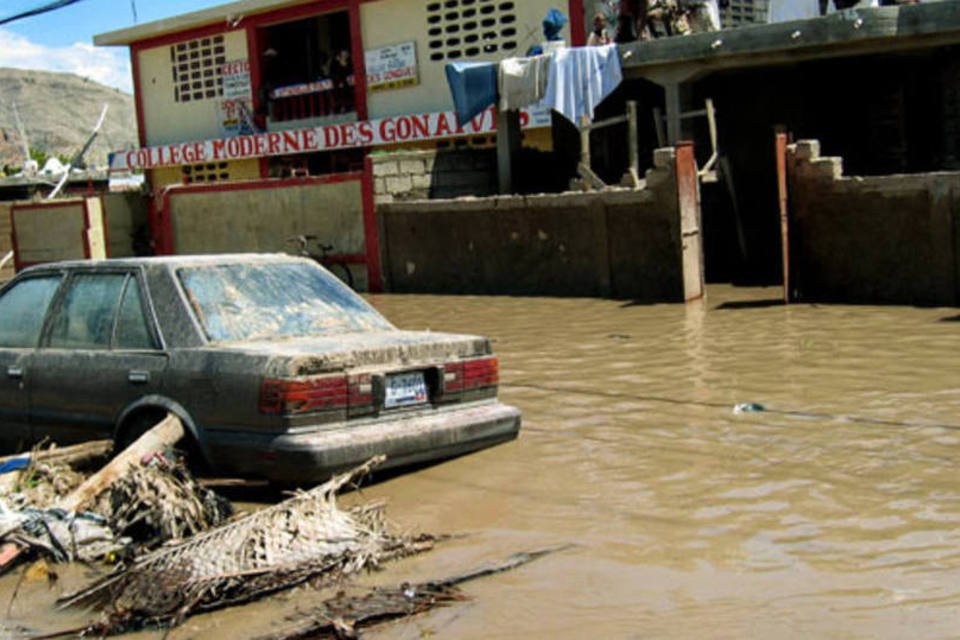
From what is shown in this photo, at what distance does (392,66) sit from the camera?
25.2 meters

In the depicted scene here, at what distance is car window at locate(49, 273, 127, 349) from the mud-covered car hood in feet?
3.02

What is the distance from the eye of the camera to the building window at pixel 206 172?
29047mm

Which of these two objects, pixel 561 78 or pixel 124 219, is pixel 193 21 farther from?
pixel 561 78

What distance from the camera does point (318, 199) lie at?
68.3 ft

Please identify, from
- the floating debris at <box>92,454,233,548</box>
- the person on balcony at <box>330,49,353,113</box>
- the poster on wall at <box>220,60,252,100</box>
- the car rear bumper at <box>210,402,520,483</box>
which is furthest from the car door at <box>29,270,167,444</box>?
the poster on wall at <box>220,60,252,100</box>

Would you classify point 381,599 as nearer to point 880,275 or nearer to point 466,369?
point 466,369

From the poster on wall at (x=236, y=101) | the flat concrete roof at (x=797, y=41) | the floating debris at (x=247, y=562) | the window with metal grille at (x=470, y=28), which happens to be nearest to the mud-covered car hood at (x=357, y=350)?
the floating debris at (x=247, y=562)

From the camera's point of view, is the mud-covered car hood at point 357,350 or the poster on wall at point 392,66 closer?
the mud-covered car hood at point 357,350

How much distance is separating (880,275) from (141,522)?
1043cm

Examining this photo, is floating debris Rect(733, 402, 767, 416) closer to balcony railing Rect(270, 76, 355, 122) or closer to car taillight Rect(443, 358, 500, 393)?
car taillight Rect(443, 358, 500, 393)

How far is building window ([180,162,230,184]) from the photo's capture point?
1144 inches

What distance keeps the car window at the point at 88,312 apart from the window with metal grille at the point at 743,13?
55.4 ft

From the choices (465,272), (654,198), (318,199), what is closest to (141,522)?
(654,198)

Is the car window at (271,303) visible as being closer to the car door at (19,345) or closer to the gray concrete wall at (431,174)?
the car door at (19,345)
